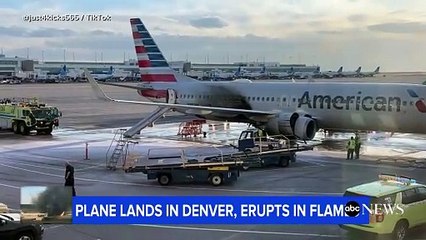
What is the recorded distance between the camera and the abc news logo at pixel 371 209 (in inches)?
302

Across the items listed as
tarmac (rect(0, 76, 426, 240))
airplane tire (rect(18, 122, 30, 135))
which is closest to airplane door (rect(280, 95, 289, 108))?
tarmac (rect(0, 76, 426, 240))

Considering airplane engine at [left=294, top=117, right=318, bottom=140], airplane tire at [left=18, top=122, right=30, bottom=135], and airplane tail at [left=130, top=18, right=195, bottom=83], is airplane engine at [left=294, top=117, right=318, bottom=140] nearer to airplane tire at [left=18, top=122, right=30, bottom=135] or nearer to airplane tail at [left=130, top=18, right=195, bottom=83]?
airplane tail at [left=130, top=18, right=195, bottom=83]

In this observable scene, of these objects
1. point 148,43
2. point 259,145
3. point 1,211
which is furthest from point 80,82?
point 1,211

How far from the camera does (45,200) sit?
8.27m

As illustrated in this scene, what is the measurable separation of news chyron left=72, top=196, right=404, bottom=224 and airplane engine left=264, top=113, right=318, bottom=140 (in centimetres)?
1255

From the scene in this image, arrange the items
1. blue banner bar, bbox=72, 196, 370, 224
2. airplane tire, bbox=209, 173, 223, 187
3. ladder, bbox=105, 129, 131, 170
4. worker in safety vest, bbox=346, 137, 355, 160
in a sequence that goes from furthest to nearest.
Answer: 1. worker in safety vest, bbox=346, 137, 355, 160
2. ladder, bbox=105, 129, 131, 170
3. airplane tire, bbox=209, 173, 223, 187
4. blue banner bar, bbox=72, 196, 370, 224

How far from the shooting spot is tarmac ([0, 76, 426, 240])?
9188 mm

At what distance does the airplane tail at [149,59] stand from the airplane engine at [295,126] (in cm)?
780

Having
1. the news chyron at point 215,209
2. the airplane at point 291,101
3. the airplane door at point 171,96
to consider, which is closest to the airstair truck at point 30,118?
the airplane at point 291,101

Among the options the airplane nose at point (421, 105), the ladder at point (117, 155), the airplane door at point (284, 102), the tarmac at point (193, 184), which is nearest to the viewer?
the tarmac at point (193, 184)

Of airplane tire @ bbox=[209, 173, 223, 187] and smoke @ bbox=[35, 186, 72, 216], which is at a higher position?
smoke @ bbox=[35, 186, 72, 216]

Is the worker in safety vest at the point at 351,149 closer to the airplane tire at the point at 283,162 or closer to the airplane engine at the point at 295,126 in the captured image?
the airplane engine at the point at 295,126

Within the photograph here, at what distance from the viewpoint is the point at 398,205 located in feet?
27.2

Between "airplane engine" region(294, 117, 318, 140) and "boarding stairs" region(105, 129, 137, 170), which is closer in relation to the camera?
"boarding stairs" region(105, 129, 137, 170)
